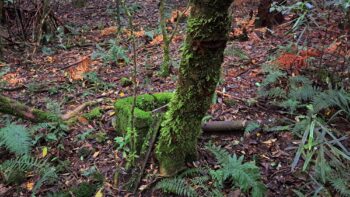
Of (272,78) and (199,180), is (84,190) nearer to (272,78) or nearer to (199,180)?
(199,180)

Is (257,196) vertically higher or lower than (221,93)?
lower

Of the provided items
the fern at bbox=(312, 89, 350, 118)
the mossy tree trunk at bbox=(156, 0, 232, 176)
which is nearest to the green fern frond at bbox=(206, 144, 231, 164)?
the mossy tree trunk at bbox=(156, 0, 232, 176)

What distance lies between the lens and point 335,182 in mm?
3127

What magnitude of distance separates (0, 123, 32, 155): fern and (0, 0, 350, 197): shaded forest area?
0.01 metres

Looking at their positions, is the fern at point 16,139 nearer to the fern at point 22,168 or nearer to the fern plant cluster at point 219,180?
the fern at point 22,168

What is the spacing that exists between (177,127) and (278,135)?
1.43m

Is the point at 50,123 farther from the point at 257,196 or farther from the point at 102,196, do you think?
the point at 257,196

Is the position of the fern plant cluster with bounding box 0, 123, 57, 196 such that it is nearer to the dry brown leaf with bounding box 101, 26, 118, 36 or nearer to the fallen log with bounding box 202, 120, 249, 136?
the fallen log with bounding box 202, 120, 249, 136

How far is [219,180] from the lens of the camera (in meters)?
3.38

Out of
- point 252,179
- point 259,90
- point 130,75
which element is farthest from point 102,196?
point 130,75

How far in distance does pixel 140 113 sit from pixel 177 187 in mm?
1010

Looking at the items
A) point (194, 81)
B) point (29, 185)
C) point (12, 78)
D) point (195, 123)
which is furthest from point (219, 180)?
point (12, 78)

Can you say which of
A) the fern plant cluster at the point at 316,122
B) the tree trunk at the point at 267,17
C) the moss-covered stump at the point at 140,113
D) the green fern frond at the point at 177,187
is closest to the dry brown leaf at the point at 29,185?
the moss-covered stump at the point at 140,113

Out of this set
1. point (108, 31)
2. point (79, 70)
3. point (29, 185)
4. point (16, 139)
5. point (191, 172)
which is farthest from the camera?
point (108, 31)
